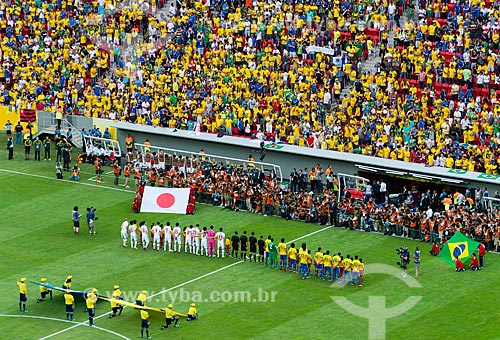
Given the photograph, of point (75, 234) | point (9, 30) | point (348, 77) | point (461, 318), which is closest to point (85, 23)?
point (9, 30)

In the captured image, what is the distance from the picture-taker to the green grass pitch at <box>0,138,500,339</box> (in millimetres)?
52656

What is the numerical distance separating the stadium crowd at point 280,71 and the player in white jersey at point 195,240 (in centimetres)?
1214

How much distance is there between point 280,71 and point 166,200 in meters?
13.5

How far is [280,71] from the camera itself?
78062 mm

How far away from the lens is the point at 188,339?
169 ft

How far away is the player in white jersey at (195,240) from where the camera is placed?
61844 millimetres

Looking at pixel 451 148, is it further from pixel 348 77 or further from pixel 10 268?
pixel 10 268

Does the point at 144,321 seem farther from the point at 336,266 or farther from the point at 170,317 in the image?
the point at 336,266

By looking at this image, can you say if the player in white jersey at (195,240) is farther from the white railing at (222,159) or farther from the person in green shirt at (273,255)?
the white railing at (222,159)

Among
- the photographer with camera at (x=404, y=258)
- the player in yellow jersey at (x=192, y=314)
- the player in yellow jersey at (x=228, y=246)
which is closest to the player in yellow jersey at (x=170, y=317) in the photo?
the player in yellow jersey at (x=192, y=314)

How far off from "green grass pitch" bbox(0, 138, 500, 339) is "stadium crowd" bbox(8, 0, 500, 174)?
8.09m

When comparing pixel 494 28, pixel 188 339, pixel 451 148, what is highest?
pixel 494 28

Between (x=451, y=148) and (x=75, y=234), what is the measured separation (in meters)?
18.8

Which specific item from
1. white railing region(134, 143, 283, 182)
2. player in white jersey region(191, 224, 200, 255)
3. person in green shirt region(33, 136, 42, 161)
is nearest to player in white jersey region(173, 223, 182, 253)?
player in white jersey region(191, 224, 200, 255)
